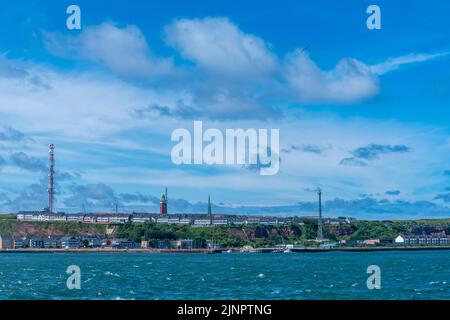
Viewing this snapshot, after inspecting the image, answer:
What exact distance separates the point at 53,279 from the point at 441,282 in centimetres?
4461

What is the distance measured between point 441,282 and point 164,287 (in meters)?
32.2

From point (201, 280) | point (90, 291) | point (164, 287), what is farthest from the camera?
point (201, 280)

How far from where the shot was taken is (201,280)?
263ft
